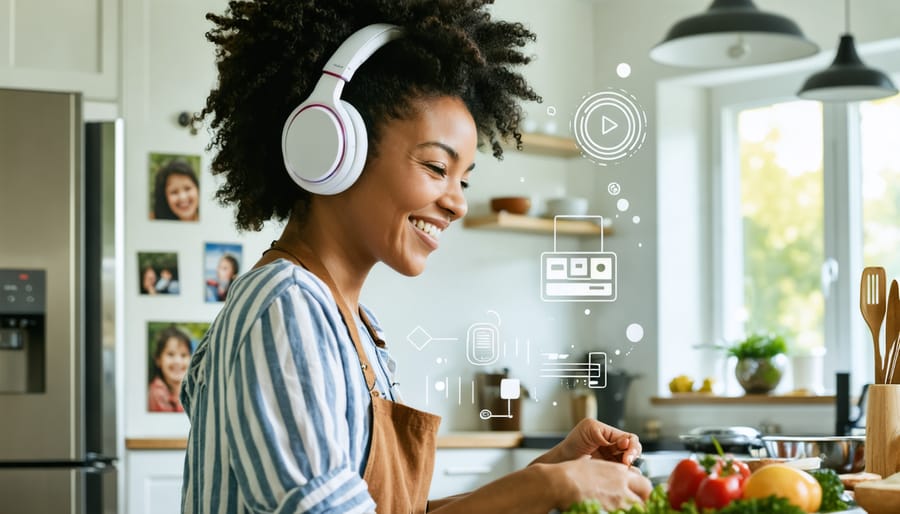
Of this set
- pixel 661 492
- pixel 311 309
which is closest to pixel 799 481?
pixel 661 492

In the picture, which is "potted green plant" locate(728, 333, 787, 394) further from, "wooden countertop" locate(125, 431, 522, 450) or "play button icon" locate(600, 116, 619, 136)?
"play button icon" locate(600, 116, 619, 136)

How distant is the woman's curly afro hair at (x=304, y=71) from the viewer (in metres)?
1.19

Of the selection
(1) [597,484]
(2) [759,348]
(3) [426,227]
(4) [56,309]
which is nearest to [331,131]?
(3) [426,227]

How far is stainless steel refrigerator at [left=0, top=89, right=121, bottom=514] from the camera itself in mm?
2904

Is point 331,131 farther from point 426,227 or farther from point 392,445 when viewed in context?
point 392,445

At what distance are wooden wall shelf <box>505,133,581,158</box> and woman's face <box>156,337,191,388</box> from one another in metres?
1.15

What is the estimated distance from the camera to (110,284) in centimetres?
302

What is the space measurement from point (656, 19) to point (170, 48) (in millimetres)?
1590

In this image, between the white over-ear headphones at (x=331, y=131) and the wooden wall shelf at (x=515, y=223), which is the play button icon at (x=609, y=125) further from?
the wooden wall shelf at (x=515, y=223)

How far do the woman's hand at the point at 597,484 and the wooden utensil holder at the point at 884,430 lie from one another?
2.18 ft

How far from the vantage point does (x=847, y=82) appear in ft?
9.56

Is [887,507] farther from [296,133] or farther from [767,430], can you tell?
[767,430]

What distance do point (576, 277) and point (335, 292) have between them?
66 centimetres

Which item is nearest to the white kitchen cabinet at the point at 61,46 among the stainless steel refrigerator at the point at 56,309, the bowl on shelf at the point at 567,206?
the stainless steel refrigerator at the point at 56,309
